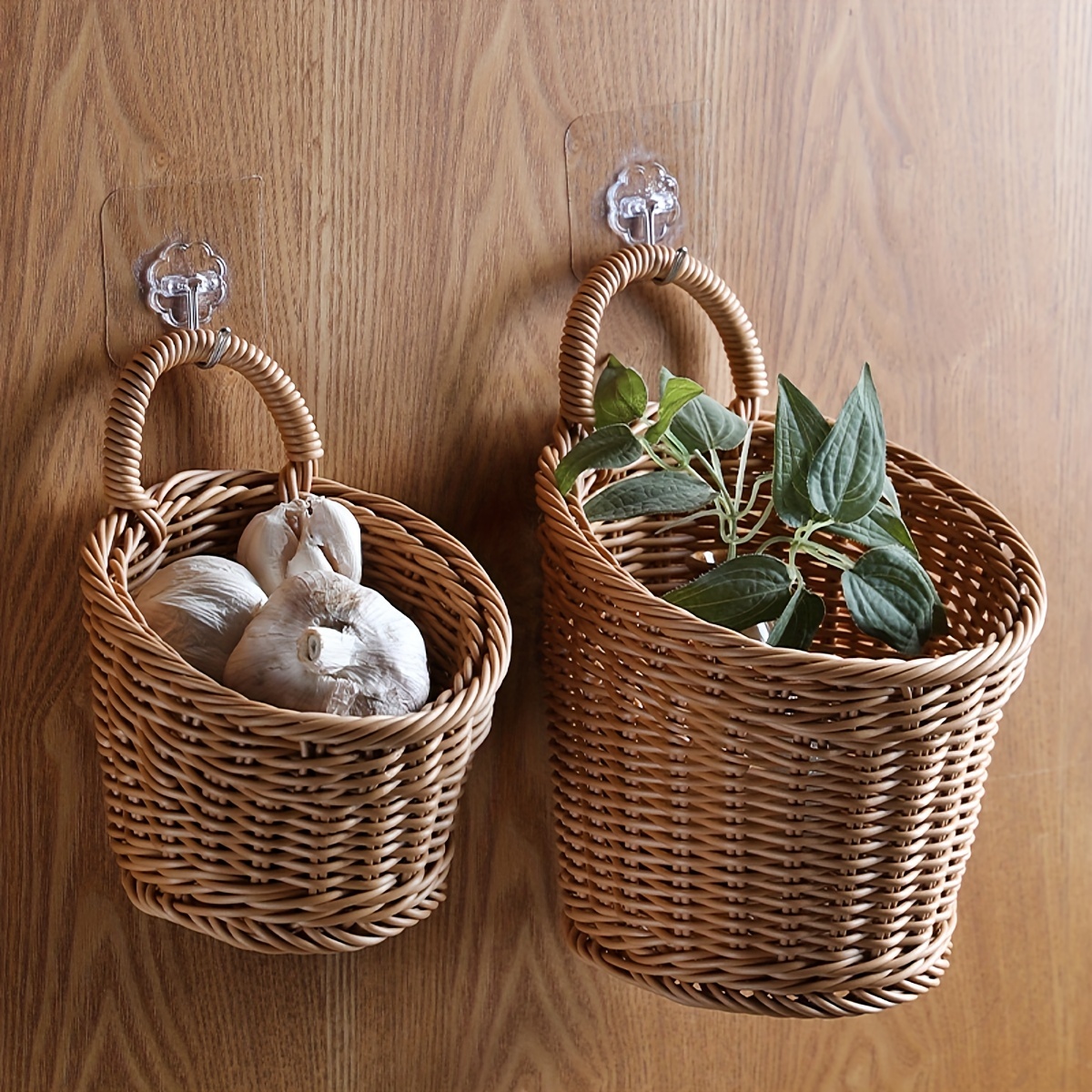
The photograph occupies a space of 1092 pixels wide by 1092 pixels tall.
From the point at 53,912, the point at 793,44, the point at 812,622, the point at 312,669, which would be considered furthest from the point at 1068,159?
the point at 53,912

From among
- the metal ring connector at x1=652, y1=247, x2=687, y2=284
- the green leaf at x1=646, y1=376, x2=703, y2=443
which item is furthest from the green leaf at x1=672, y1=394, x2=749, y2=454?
the metal ring connector at x1=652, y1=247, x2=687, y2=284

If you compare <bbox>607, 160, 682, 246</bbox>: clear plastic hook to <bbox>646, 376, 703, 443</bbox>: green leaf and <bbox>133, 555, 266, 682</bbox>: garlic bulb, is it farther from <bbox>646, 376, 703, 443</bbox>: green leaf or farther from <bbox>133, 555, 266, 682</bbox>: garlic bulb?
<bbox>133, 555, 266, 682</bbox>: garlic bulb

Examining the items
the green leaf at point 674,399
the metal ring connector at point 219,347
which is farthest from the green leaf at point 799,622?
the metal ring connector at point 219,347

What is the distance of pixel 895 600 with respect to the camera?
2.14 feet

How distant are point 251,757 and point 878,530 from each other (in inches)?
14.3

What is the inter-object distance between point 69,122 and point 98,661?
294 millimetres

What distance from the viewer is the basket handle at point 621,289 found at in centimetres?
72

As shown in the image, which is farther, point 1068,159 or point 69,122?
point 1068,159

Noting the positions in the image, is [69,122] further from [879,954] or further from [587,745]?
[879,954]

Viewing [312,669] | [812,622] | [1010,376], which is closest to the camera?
[312,669]

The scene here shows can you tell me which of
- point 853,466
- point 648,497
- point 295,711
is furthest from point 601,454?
point 295,711

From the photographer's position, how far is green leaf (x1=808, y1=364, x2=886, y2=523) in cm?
63

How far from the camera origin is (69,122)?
2.07 feet

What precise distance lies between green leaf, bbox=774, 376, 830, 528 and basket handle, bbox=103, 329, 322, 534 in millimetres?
260
